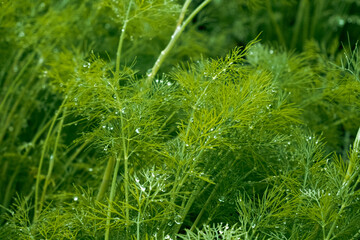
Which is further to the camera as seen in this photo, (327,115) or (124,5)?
(327,115)

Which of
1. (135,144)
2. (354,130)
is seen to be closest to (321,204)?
(135,144)

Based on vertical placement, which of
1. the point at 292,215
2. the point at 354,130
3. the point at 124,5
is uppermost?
the point at 124,5

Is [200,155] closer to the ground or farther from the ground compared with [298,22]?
farther from the ground

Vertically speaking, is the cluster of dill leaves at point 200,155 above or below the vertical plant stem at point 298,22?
above

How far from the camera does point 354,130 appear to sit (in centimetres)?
97

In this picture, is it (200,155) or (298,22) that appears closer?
(200,155)

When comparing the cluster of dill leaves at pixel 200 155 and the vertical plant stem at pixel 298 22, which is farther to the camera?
the vertical plant stem at pixel 298 22

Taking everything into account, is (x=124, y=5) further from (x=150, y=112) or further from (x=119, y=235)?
(x=119, y=235)

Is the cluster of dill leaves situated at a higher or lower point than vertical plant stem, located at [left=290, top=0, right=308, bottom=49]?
higher

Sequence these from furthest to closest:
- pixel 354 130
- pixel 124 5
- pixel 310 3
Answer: pixel 310 3 < pixel 354 130 < pixel 124 5

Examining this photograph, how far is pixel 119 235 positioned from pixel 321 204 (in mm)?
267

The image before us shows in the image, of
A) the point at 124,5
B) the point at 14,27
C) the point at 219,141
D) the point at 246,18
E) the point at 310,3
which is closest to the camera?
the point at 219,141

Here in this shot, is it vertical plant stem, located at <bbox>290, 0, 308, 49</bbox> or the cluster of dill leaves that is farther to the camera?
vertical plant stem, located at <bbox>290, 0, 308, 49</bbox>

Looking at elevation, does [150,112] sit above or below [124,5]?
below
